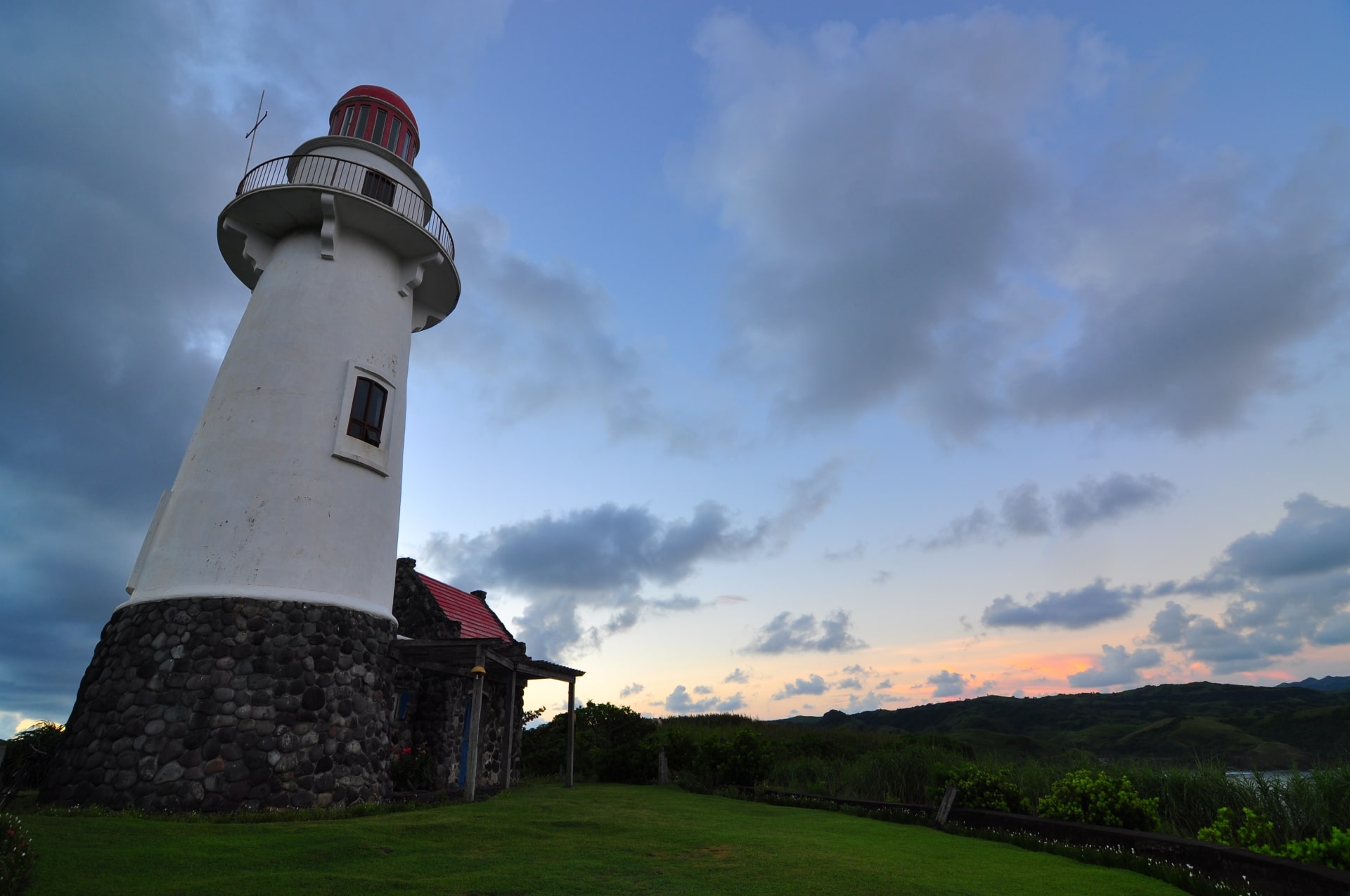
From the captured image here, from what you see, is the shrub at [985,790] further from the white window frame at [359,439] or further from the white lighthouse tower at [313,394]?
the white window frame at [359,439]

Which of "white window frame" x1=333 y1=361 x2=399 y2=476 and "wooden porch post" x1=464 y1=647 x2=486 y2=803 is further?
"white window frame" x1=333 y1=361 x2=399 y2=476

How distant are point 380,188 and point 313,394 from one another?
5.25m

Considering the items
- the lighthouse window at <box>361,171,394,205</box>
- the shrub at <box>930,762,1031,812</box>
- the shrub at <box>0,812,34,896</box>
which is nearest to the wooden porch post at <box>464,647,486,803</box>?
the shrub at <box>0,812,34,896</box>

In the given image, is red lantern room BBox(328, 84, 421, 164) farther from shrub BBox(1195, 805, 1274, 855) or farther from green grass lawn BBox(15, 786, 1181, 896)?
shrub BBox(1195, 805, 1274, 855)

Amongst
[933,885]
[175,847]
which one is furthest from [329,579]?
[933,885]

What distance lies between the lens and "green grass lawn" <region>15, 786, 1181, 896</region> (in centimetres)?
570

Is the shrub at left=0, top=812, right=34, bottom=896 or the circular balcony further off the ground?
the circular balcony

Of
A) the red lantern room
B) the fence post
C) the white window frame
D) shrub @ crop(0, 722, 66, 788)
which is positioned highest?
the red lantern room

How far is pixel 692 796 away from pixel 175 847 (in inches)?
487

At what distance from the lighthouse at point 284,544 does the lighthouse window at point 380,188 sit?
0.04 m

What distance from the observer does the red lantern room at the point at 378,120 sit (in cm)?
1538

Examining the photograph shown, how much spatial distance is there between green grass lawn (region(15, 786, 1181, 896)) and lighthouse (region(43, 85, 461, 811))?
1.38 metres

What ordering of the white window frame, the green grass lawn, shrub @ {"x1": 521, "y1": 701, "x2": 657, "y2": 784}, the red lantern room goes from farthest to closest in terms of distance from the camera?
shrub @ {"x1": 521, "y1": 701, "x2": 657, "y2": 784} → the red lantern room → the white window frame → the green grass lawn

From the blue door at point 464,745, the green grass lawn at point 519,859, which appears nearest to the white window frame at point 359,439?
the green grass lawn at point 519,859
